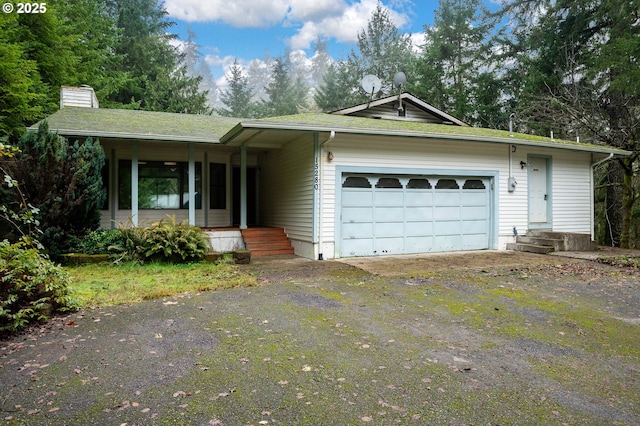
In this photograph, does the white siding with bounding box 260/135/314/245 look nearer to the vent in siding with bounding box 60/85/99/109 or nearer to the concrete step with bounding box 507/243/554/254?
the concrete step with bounding box 507/243/554/254

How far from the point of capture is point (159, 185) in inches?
455

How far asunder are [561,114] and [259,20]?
55738mm

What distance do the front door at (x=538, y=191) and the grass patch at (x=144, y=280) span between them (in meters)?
8.45

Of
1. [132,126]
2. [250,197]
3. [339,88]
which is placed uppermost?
[339,88]

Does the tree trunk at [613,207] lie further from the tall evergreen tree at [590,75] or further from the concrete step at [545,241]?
the concrete step at [545,241]

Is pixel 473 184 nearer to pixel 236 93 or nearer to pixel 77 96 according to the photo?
pixel 77 96

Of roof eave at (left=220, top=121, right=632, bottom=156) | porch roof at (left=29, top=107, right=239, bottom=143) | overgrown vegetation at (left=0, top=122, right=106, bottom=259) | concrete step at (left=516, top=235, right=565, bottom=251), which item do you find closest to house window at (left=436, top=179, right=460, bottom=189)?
roof eave at (left=220, top=121, right=632, bottom=156)

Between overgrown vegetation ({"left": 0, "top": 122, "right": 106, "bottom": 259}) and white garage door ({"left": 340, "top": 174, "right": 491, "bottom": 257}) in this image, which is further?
white garage door ({"left": 340, "top": 174, "right": 491, "bottom": 257})

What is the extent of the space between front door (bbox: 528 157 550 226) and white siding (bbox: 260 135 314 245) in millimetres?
6395

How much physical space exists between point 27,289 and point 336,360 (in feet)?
11.1

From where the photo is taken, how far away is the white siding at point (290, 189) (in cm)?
927

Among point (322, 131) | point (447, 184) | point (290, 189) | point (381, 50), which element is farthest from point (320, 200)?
point (381, 50)

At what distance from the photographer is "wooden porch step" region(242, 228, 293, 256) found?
9.82m

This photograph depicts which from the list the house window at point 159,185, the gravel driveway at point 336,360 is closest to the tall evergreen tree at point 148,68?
the house window at point 159,185
